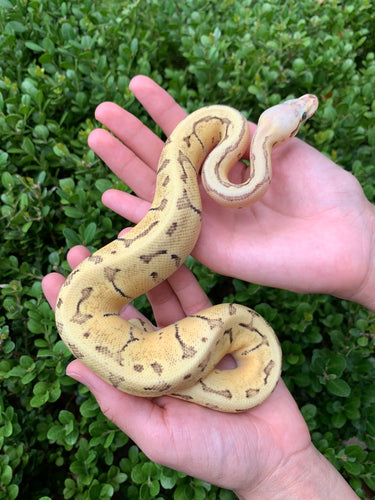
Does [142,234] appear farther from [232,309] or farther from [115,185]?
[232,309]

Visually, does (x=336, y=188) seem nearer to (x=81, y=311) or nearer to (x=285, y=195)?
(x=285, y=195)

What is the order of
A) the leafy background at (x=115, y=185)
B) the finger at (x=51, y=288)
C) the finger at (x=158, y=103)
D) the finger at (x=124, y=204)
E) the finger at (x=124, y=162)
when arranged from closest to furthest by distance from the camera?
the leafy background at (x=115, y=185) → the finger at (x=51, y=288) → the finger at (x=124, y=204) → the finger at (x=124, y=162) → the finger at (x=158, y=103)

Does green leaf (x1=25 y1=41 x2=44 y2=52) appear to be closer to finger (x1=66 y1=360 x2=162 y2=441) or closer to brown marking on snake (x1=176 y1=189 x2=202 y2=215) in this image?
brown marking on snake (x1=176 y1=189 x2=202 y2=215)

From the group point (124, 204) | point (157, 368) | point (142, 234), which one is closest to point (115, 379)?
point (157, 368)

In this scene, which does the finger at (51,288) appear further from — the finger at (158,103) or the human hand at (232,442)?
the finger at (158,103)

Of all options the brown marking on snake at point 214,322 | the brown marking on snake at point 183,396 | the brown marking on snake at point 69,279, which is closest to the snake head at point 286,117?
the brown marking on snake at point 214,322

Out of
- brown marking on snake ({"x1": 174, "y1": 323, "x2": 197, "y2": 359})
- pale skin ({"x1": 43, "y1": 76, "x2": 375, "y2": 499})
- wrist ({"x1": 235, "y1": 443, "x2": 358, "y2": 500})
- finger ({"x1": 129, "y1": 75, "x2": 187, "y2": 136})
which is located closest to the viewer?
pale skin ({"x1": 43, "y1": 76, "x2": 375, "y2": 499})

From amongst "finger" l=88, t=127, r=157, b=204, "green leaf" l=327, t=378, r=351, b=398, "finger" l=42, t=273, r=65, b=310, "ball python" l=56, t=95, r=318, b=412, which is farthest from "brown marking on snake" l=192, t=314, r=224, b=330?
"finger" l=88, t=127, r=157, b=204
